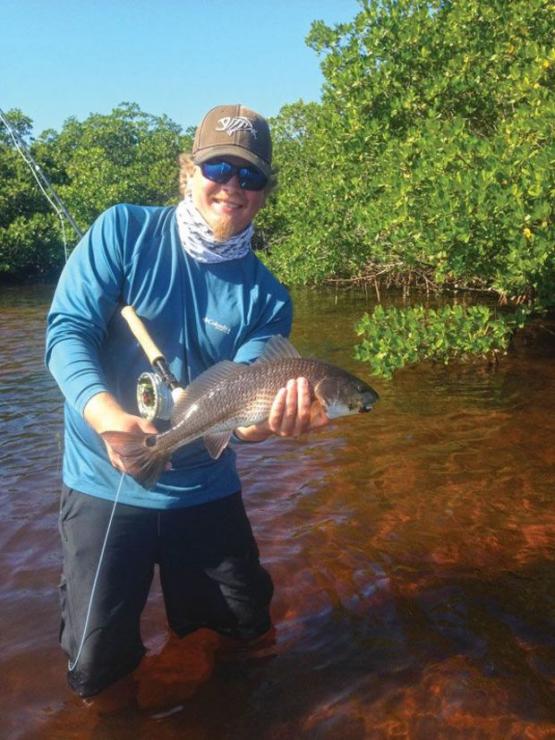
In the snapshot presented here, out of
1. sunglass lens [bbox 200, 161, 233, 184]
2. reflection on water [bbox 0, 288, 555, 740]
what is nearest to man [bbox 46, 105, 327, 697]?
sunglass lens [bbox 200, 161, 233, 184]

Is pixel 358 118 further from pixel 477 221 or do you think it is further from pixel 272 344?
pixel 272 344

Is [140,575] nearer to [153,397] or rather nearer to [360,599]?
[153,397]

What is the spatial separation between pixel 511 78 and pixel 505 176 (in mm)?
2490

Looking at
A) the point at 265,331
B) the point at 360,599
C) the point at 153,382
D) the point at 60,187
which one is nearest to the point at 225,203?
the point at 265,331

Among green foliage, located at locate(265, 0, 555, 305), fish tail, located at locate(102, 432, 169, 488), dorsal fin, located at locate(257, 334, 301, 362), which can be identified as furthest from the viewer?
green foliage, located at locate(265, 0, 555, 305)

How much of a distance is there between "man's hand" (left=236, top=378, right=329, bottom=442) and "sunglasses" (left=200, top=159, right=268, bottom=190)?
3.45ft

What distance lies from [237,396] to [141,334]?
59 centimetres

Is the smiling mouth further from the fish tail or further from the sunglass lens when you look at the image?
the fish tail

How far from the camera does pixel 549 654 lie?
4406 millimetres

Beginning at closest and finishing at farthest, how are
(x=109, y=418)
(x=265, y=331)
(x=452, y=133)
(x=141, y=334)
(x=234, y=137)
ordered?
1. (x=109, y=418)
2. (x=141, y=334)
3. (x=234, y=137)
4. (x=265, y=331)
5. (x=452, y=133)

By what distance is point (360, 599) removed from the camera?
5.16 metres

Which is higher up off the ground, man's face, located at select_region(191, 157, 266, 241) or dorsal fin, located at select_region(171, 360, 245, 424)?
man's face, located at select_region(191, 157, 266, 241)

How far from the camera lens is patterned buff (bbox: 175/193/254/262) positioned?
331 centimetres

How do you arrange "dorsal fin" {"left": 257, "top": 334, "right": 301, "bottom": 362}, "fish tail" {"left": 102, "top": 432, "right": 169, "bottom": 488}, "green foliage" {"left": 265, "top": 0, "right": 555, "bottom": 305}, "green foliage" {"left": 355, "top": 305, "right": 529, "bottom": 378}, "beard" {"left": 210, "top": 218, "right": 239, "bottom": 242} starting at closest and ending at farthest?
"fish tail" {"left": 102, "top": 432, "right": 169, "bottom": 488}
"beard" {"left": 210, "top": 218, "right": 239, "bottom": 242}
"dorsal fin" {"left": 257, "top": 334, "right": 301, "bottom": 362}
"green foliage" {"left": 265, "top": 0, "right": 555, "bottom": 305}
"green foliage" {"left": 355, "top": 305, "right": 529, "bottom": 378}
